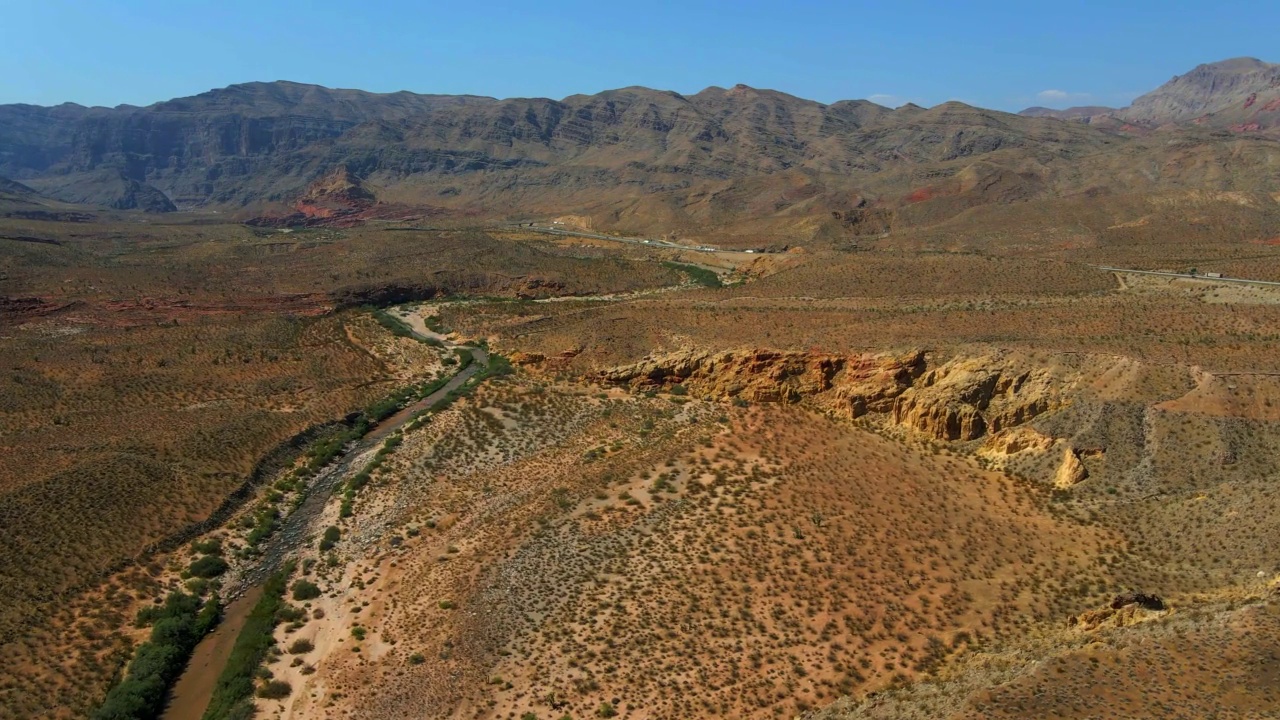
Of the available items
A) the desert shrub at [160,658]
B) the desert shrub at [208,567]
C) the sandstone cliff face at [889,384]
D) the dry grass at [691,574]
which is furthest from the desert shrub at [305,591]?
the sandstone cliff face at [889,384]

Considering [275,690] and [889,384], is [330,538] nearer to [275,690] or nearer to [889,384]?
[275,690]

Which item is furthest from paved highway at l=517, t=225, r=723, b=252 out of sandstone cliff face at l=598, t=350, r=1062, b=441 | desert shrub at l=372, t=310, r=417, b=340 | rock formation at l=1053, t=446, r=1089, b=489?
rock formation at l=1053, t=446, r=1089, b=489

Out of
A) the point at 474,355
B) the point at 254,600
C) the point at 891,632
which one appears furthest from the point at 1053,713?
the point at 474,355

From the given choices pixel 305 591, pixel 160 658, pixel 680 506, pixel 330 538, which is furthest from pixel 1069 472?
pixel 160 658

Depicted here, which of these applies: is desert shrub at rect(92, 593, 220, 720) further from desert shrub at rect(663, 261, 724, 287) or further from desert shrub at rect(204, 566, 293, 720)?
desert shrub at rect(663, 261, 724, 287)

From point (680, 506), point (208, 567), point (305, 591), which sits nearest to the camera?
point (305, 591)

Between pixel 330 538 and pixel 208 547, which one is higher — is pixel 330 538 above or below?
above
